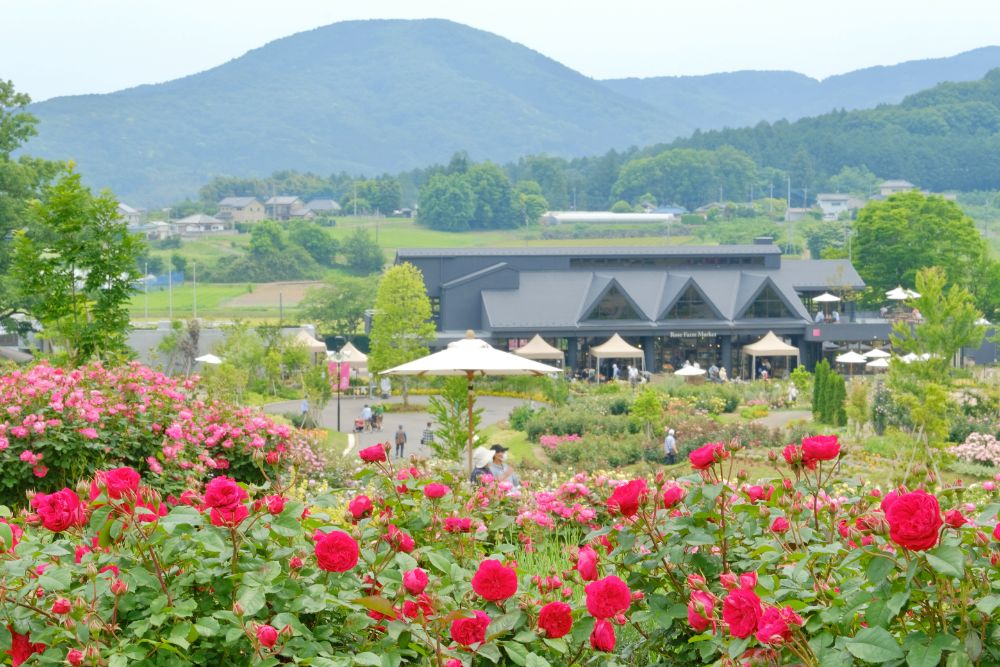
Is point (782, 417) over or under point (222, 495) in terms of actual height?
under

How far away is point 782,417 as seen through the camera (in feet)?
98.3

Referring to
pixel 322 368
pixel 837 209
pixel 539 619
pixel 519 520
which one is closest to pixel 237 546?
pixel 539 619

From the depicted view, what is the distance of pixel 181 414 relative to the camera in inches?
379

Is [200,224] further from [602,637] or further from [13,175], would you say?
[602,637]

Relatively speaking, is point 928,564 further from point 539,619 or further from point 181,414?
point 181,414

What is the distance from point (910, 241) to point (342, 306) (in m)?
27.9

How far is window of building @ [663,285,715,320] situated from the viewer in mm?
44344

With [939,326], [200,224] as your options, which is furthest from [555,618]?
[200,224]

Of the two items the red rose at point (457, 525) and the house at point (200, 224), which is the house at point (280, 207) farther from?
A: the red rose at point (457, 525)

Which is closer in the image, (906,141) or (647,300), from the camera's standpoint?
(647,300)

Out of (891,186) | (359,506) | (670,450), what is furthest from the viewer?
(891,186)

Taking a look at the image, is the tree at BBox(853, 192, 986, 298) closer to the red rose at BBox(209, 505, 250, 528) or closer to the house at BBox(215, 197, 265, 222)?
the red rose at BBox(209, 505, 250, 528)

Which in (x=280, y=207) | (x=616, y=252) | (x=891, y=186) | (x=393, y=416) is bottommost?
(x=393, y=416)

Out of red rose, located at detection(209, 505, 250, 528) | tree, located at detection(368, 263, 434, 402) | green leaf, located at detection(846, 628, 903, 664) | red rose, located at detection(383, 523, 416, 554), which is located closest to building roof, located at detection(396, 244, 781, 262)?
tree, located at detection(368, 263, 434, 402)
